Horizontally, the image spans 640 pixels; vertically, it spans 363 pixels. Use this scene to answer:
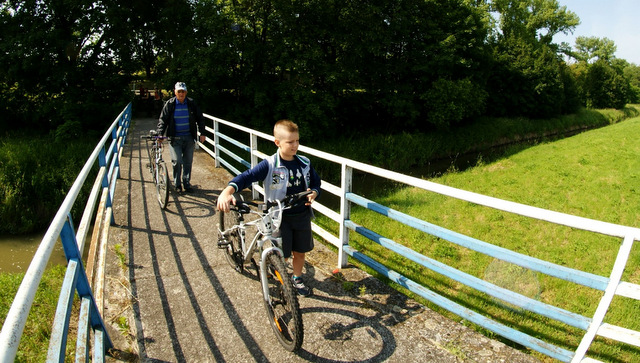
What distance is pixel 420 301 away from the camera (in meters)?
3.66

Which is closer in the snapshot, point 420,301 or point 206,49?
point 420,301

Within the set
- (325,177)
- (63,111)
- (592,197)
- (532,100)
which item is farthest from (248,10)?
(532,100)

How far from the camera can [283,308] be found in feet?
9.26

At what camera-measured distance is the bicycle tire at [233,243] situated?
3.70m

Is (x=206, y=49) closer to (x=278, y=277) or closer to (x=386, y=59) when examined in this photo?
(x=386, y=59)

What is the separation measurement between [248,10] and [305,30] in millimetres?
3081

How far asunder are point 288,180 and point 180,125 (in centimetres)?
383

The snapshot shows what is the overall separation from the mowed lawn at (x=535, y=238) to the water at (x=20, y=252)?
6713 mm

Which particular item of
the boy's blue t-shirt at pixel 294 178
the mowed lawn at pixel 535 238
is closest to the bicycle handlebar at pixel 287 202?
the boy's blue t-shirt at pixel 294 178

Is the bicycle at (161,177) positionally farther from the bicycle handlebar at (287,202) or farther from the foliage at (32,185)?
the foliage at (32,185)

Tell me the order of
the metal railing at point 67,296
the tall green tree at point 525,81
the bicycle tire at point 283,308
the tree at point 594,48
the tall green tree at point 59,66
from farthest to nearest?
the tree at point 594,48 < the tall green tree at point 525,81 < the tall green tree at point 59,66 < the bicycle tire at point 283,308 < the metal railing at point 67,296

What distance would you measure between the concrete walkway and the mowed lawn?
841 millimetres

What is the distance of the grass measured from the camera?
156 inches

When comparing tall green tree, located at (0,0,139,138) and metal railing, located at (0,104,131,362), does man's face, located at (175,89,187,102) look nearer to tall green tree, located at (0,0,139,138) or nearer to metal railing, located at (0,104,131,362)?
metal railing, located at (0,104,131,362)
